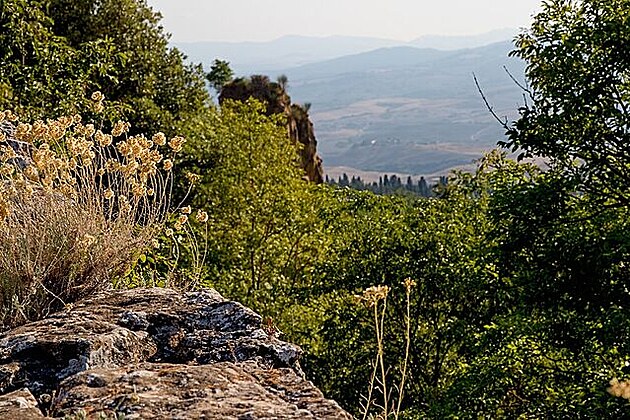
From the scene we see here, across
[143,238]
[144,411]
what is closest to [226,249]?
[143,238]

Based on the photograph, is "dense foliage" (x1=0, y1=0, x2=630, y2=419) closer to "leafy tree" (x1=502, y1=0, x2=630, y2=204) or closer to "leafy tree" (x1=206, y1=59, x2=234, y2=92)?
"leafy tree" (x1=502, y1=0, x2=630, y2=204)

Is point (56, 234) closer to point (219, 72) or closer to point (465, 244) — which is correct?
point (465, 244)

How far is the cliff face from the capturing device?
144 feet

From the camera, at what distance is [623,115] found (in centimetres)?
946

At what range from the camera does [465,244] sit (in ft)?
46.0

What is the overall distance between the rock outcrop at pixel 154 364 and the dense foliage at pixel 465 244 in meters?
0.91

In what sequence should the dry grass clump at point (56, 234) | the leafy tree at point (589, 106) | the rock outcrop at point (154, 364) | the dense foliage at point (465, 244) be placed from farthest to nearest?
1. the leafy tree at point (589, 106)
2. the dense foliage at point (465, 244)
3. the dry grass clump at point (56, 234)
4. the rock outcrop at point (154, 364)

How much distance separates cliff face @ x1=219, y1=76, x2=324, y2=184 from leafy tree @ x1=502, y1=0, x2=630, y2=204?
31.0 meters

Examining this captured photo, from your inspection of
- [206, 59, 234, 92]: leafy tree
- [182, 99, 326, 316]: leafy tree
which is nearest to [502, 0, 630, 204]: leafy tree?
[182, 99, 326, 316]: leafy tree

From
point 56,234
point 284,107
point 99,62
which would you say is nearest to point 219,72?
point 284,107

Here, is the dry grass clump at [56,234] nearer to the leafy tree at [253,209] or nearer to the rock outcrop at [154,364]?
the rock outcrop at [154,364]

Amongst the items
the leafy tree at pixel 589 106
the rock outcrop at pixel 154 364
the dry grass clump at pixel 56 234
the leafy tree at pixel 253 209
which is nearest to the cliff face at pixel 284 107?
the leafy tree at pixel 253 209

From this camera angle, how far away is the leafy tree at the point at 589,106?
31.6 feet

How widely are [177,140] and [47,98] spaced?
790 centimetres
